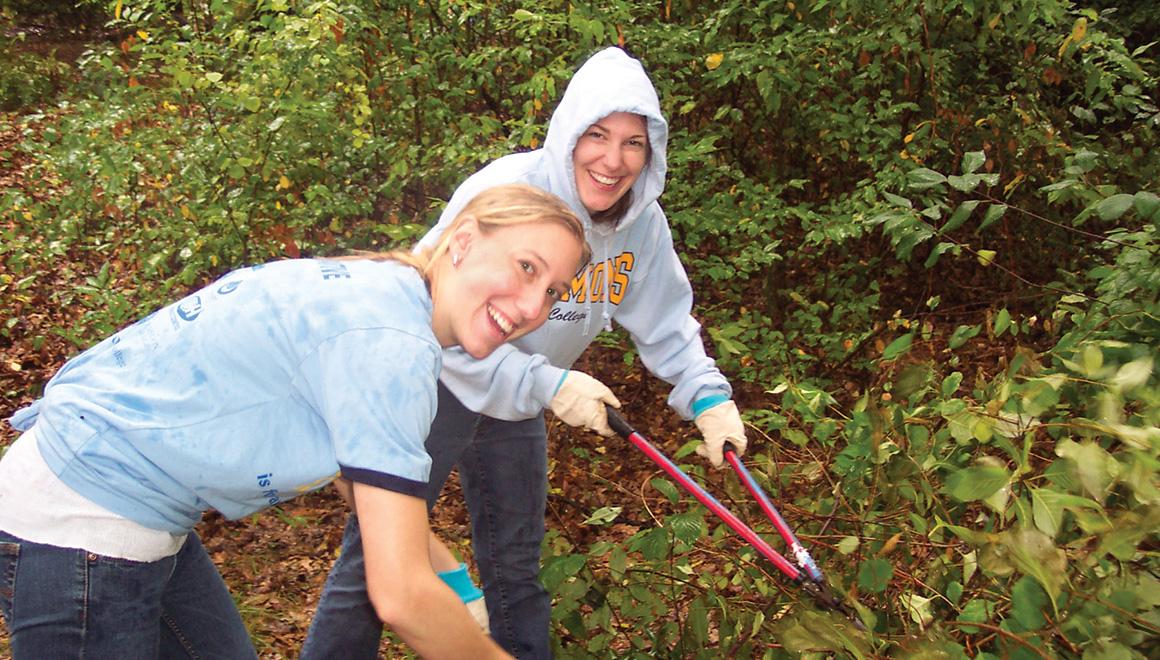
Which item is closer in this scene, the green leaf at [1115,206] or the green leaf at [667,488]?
the green leaf at [1115,206]

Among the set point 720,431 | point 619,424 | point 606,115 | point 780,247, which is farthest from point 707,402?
point 780,247

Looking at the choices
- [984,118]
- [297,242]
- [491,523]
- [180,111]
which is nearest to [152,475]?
[491,523]

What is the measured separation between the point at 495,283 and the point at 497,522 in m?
1.15

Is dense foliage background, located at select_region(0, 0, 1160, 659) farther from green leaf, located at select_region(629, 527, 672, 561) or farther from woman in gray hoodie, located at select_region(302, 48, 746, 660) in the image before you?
woman in gray hoodie, located at select_region(302, 48, 746, 660)

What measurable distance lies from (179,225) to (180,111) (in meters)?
0.67

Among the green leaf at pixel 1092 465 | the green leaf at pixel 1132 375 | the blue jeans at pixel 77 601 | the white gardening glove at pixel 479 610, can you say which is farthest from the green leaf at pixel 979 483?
the blue jeans at pixel 77 601

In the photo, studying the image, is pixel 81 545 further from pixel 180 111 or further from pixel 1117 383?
pixel 180 111

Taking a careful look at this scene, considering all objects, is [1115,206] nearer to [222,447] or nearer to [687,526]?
[687,526]

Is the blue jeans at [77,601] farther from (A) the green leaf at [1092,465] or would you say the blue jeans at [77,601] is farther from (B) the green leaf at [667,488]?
(A) the green leaf at [1092,465]

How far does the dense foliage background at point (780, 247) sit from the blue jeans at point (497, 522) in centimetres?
14

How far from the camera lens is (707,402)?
2932 mm

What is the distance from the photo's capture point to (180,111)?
16.9ft

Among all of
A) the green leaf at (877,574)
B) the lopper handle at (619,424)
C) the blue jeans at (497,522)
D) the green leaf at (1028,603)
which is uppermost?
the green leaf at (1028,603)

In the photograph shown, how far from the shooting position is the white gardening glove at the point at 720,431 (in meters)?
2.81
